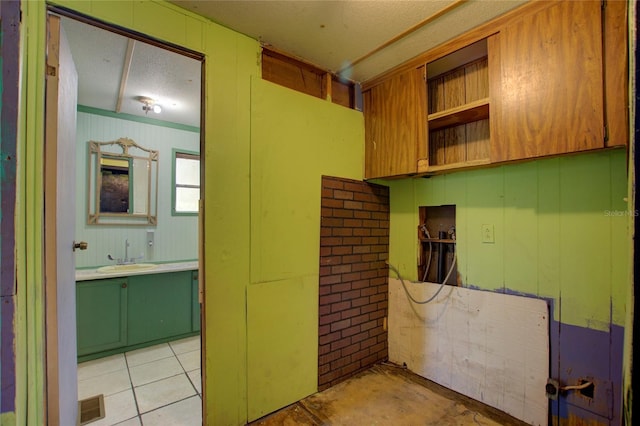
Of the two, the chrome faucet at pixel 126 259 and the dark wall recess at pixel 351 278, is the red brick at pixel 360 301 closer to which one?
the dark wall recess at pixel 351 278

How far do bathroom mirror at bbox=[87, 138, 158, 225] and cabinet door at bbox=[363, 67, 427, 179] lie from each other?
8.66 ft

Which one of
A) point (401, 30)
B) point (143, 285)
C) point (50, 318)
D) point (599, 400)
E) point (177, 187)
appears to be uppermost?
point (401, 30)

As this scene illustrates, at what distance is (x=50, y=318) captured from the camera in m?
1.32

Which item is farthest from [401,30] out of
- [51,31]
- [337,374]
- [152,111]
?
[152,111]

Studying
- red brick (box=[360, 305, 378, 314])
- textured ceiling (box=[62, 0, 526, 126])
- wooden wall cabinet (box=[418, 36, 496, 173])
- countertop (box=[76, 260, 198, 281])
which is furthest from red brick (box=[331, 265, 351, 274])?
countertop (box=[76, 260, 198, 281])

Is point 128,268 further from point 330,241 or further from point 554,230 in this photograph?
point 554,230

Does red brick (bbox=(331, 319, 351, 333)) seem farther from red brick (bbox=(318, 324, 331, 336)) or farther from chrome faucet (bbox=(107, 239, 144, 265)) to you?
chrome faucet (bbox=(107, 239, 144, 265))

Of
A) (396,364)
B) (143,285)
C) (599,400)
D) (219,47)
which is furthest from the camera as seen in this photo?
(143,285)

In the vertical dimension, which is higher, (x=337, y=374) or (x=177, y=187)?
(x=177, y=187)

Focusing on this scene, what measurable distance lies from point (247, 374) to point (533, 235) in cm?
208

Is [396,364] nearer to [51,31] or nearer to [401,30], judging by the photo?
[401,30]

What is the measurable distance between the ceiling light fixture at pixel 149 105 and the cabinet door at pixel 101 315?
5.83 feet

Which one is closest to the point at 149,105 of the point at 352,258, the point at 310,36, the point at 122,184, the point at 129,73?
the point at 129,73

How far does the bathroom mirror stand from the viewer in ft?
10.6
